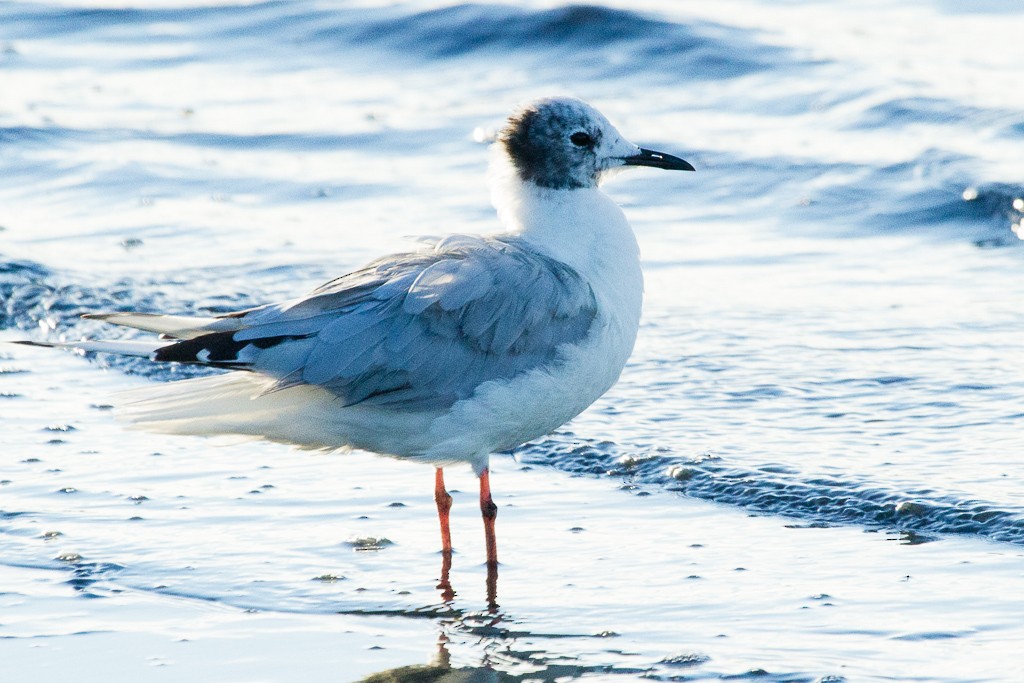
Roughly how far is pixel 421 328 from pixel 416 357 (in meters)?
0.10

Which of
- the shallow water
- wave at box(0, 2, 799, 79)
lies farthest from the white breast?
wave at box(0, 2, 799, 79)

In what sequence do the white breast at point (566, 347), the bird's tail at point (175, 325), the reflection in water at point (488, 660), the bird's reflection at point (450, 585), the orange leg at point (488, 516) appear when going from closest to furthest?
1. the reflection in water at point (488, 660)
2. the bird's tail at point (175, 325)
3. the bird's reflection at point (450, 585)
4. the white breast at point (566, 347)
5. the orange leg at point (488, 516)

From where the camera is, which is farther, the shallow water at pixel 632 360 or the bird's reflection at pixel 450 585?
the bird's reflection at pixel 450 585

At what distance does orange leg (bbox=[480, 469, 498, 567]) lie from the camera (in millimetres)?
5578

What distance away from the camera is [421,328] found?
5340 millimetres

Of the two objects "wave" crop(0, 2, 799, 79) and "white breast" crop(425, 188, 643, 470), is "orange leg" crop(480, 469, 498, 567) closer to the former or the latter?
"white breast" crop(425, 188, 643, 470)

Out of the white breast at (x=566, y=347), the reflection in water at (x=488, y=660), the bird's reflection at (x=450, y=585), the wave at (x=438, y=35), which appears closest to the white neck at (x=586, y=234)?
the white breast at (x=566, y=347)

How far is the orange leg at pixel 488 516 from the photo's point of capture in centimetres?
558

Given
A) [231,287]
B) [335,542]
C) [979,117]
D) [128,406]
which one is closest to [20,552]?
[128,406]

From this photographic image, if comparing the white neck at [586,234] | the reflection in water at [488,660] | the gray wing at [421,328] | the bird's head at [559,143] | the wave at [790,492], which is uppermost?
the bird's head at [559,143]

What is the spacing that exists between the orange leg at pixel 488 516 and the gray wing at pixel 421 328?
42cm

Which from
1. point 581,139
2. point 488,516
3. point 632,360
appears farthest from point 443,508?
point 632,360

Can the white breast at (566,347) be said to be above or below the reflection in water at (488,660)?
above

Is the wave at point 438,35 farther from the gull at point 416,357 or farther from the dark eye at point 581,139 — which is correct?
the gull at point 416,357
